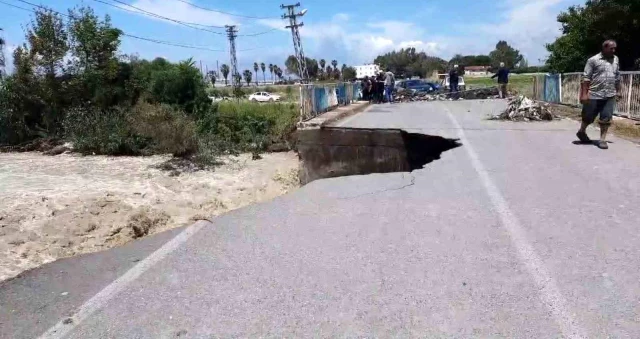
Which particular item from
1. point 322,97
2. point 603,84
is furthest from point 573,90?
point 603,84

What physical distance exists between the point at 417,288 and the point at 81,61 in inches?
623

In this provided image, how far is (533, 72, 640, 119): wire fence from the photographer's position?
42.2 feet

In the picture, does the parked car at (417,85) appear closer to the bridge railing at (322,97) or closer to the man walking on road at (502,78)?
the man walking on road at (502,78)

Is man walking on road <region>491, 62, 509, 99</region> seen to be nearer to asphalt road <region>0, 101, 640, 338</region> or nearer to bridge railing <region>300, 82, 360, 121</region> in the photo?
bridge railing <region>300, 82, 360, 121</region>

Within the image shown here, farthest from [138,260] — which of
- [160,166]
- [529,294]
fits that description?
Answer: [160,166]

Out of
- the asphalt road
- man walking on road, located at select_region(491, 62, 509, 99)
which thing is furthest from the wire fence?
the asphalt road

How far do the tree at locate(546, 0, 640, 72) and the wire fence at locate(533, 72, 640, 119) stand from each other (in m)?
3.27

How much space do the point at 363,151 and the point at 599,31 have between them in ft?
63.5

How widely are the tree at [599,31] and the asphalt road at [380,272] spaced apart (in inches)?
787

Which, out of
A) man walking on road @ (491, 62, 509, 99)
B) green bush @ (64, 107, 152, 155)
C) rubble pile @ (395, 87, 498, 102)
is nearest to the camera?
green bush @ (64, 107, 152, 155)

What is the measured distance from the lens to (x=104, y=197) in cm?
841

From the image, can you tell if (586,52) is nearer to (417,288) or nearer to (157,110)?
(157,110)

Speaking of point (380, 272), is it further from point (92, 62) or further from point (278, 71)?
point (278, 71)

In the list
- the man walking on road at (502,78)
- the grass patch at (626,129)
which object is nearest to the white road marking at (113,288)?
the grass patch at (626,129)
